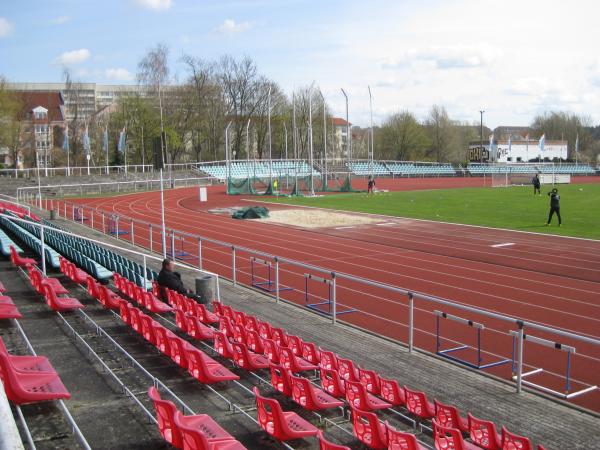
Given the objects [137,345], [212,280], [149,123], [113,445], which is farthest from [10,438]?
[149,123]

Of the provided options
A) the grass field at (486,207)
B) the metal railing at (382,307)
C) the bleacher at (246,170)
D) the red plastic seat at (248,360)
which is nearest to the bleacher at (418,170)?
the bleacher at (246,170)

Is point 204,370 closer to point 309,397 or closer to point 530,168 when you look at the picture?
point 309,397

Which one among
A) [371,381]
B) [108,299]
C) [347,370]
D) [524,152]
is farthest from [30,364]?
[524,152]

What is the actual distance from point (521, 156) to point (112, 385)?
108247 mm

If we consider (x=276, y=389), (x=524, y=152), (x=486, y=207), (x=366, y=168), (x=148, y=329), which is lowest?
(x=486, y=207)

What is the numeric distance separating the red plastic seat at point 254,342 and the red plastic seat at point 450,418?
128 inches

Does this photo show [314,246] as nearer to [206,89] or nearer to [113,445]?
[113,445]

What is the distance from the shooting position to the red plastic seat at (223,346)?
8750mm

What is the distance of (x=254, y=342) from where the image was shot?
9320mm

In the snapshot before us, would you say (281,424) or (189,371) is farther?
(189,371)

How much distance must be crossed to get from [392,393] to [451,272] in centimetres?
1137

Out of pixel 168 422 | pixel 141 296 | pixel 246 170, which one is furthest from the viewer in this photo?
pixel 246 170

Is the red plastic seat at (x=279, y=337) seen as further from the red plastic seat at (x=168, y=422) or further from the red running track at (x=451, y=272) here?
the red plastic seat at (x=168, y=422)

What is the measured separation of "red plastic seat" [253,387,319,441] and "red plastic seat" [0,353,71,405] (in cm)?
218
